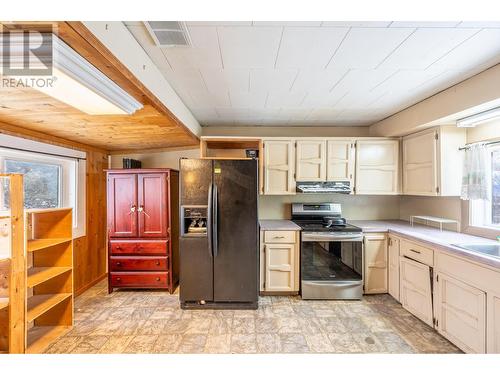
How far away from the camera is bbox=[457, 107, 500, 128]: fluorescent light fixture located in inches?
76.5

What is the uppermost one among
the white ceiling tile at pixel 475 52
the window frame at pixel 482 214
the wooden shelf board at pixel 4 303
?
the white ceiling tile at pixel 475 52

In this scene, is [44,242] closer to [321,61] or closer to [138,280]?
[138,280]

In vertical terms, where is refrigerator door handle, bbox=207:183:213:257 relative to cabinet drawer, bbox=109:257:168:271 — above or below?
above

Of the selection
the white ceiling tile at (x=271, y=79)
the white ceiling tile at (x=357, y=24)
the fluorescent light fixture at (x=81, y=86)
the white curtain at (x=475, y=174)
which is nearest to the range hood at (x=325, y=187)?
the white curtain at (x=475, y=174)

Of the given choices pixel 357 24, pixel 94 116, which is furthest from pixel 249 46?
pixel 94 116

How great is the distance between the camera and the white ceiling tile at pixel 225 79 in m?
1.81

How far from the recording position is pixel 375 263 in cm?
284

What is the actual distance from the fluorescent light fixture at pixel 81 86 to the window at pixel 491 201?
332 centimetres

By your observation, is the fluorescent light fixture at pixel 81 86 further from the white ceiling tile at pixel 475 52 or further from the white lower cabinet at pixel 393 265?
the white lower cabinet at pixel 393 265

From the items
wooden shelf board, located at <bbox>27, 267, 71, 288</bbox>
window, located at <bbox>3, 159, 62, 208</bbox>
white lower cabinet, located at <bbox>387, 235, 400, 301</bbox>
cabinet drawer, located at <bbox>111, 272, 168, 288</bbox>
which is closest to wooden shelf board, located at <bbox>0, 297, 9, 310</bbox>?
wooden shelf board, located at <bbox>27, 267, 71, 288</bbox>

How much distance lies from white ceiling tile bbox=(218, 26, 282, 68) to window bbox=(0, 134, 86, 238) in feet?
7.20

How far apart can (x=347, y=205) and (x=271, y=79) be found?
2.31m

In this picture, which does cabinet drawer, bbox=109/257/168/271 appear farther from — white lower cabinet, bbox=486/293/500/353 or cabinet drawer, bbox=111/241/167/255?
white lower cabinet, bbox=486/293/500/353

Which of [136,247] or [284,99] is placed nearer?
[284,99]
